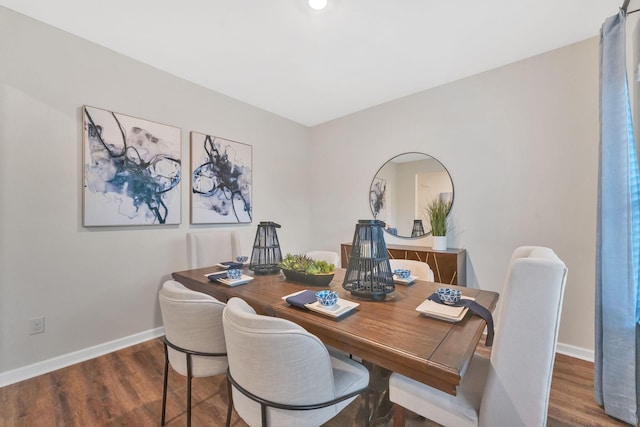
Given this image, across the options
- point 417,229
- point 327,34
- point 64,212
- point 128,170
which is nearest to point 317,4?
point 327,34

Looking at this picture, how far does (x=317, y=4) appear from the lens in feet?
6.04

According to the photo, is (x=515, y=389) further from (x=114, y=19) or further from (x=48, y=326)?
(x=114, y=19)

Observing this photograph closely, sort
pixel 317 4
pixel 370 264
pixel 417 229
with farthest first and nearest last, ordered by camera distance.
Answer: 1. pixel 417 229
2. pixel 317 4
3. pixel 370 264

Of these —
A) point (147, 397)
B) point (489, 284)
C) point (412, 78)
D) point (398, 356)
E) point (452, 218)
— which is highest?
point (412, 78)

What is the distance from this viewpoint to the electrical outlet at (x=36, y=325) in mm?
1997

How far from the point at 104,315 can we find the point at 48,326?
0.35 m

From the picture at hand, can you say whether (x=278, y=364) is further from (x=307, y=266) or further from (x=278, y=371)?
(x=307, y=266)

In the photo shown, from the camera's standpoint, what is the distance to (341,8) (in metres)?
1.89

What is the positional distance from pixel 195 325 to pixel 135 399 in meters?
1.06

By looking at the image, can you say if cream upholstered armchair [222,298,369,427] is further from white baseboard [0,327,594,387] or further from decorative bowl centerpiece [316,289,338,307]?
white baseboard [0,327,594,387]

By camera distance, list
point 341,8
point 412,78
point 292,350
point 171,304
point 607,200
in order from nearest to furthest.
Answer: point 292,350 < point 171,304 < point 607,200 < point 341,8 < point 412,78

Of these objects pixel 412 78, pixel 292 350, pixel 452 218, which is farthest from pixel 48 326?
pixel 412 78

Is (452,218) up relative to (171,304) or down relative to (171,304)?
up

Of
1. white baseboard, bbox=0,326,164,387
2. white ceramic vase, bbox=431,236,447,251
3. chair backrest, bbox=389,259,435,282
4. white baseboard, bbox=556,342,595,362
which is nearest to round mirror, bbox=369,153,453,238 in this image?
white ceramic vase, bbox=431,236,447,251
